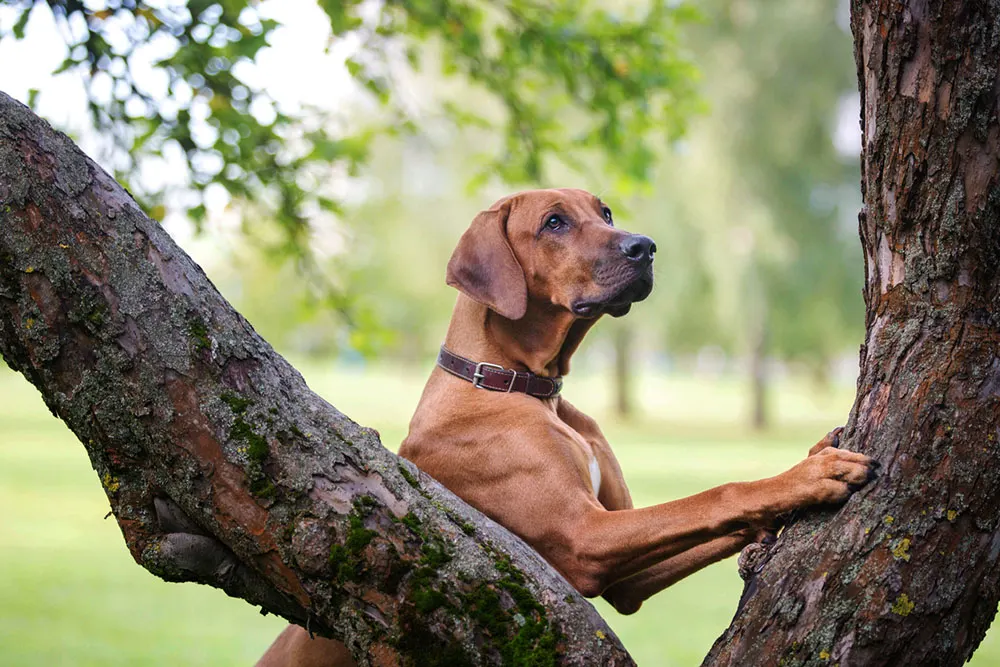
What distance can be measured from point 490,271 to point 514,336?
265mm

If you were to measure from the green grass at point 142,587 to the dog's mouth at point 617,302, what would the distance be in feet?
17.0

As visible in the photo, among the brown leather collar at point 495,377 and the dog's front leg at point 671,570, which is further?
the brown leather collar at point 495,377

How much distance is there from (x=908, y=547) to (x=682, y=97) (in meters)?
5.50

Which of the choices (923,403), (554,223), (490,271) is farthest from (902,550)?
(554,223)

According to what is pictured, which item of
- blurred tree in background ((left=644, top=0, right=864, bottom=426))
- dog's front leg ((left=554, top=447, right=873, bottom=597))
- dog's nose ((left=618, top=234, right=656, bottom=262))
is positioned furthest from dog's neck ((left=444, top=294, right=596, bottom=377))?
blurred tree in background ((left=644, top=0, right=864, bottom=426))

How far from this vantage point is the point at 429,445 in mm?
3348

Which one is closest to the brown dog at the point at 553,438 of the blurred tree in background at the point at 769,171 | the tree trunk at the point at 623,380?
the blurred tree in background at the point at 769,171

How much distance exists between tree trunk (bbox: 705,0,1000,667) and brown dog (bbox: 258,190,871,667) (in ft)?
0.53

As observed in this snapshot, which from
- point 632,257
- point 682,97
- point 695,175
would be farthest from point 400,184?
point 632,257

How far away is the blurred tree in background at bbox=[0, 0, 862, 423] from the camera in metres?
5.47

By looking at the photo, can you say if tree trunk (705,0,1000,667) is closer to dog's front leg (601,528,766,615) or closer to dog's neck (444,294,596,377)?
dog's front leg (601,528,766,615)

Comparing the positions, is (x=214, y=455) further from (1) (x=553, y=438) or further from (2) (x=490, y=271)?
(2) (x=490, y=271)

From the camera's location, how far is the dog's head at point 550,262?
361 cm

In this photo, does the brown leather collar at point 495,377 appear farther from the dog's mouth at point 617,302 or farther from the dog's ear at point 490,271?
the dog's mouth at point 617,302
